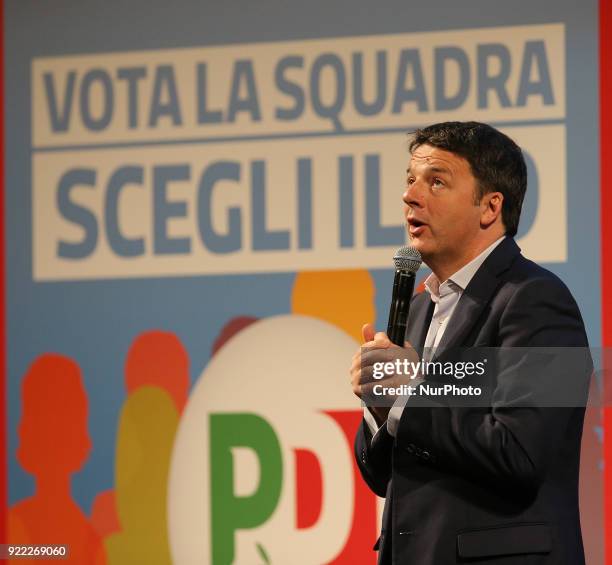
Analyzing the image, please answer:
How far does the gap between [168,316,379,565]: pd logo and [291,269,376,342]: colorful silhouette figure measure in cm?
4

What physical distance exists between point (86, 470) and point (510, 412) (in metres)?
2.18

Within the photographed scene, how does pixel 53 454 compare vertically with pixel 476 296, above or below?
below

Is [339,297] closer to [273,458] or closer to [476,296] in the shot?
[273,458]

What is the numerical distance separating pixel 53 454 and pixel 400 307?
2.09 m

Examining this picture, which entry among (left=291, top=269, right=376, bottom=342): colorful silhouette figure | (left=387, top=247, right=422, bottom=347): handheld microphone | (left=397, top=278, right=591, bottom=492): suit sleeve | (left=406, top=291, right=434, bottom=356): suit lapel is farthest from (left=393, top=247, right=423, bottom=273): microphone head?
(left=291, top=269, right=376, bottom=342): colorful silhouette figure

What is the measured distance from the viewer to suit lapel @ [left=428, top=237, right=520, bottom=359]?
1.97 meters

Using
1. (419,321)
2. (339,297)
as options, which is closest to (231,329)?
(339,297)

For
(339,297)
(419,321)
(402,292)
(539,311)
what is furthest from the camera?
(339,297)

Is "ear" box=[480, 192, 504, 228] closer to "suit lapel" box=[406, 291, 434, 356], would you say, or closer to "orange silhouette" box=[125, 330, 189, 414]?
"suit lapel" box=[406, 291, 434, 356]

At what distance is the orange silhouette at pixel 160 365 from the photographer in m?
3.63

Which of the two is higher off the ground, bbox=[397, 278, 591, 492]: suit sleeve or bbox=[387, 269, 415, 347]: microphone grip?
bbox=[387, 269, 415, 347]: microphone grip

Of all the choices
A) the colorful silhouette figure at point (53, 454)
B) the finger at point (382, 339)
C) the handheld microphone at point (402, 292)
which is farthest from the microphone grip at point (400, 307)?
the colorful silhouette figure at point (53, 454)

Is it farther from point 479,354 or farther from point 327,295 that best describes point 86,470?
point 479,354

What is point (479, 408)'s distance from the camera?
75.0 inches
